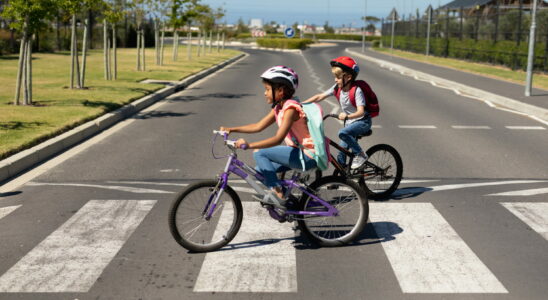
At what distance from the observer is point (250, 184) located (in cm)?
571

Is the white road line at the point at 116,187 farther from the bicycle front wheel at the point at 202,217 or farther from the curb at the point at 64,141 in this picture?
the bicycle front wheel at the point at 202,217

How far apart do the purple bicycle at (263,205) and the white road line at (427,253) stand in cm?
42

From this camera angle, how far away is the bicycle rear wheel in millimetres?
5793

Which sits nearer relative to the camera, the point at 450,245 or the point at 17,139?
the point at 450,245

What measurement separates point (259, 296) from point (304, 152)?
1464 mm

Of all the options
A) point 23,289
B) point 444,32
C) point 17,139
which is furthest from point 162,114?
point 444,32

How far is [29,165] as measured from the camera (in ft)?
29.8

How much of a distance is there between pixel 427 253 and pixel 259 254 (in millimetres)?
1366

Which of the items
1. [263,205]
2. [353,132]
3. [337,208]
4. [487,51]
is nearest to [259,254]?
[263,205]

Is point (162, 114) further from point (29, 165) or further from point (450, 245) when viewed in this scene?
point (450, 245)

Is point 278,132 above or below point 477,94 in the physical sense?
above

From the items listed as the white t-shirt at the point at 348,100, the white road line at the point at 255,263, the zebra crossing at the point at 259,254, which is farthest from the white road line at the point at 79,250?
the white t-shirt at the point at 348,100

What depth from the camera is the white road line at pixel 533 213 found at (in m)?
6.36

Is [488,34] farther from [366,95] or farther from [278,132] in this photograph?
[278,132]
